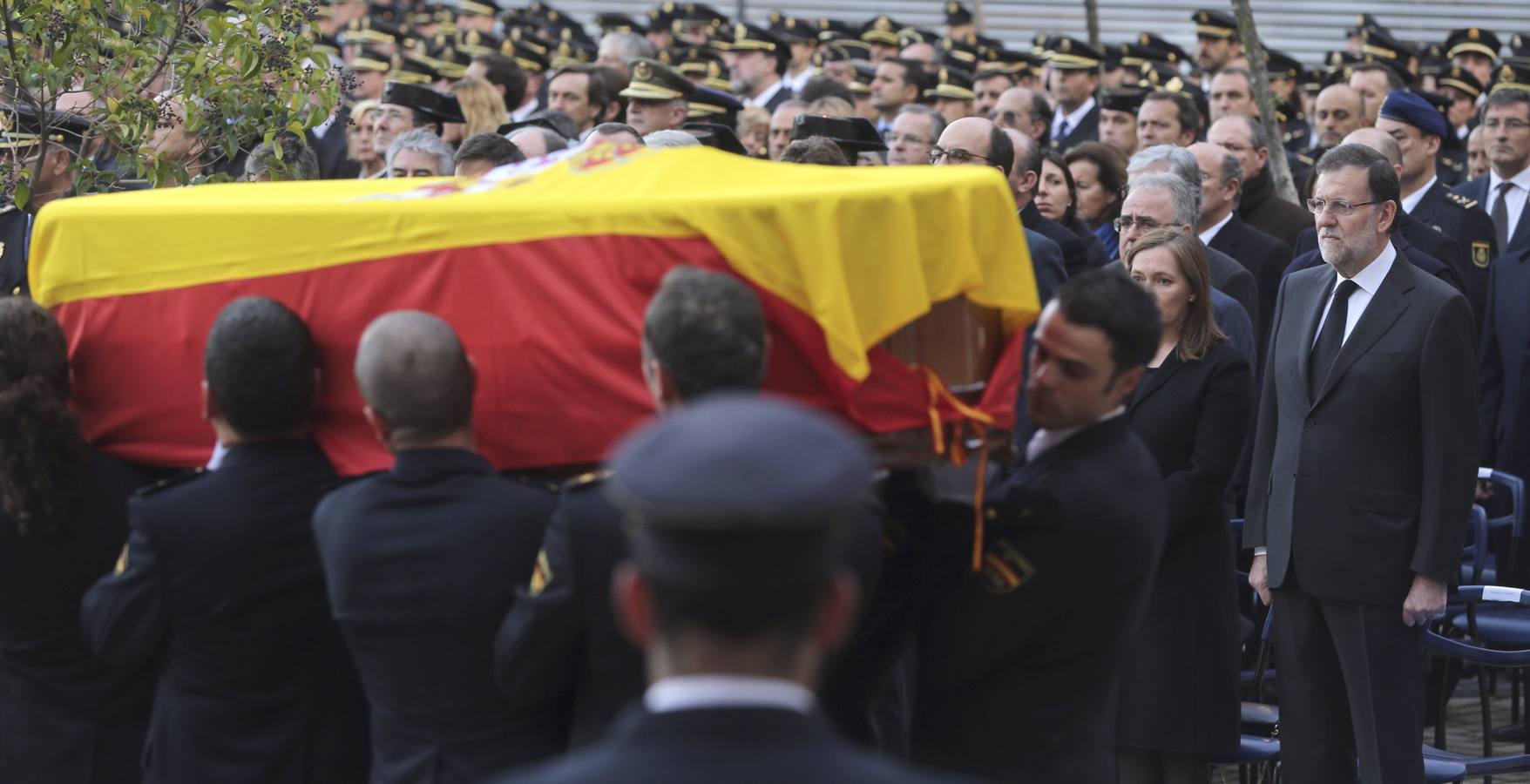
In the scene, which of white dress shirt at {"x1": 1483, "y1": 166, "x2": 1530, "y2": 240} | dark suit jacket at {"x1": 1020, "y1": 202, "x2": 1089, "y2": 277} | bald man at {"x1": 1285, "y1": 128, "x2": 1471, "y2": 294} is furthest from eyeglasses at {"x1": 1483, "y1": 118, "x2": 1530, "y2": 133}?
dark suit jacket at {"x1": 1020, "y1": 202, "x2": 1089, "y2": 277}

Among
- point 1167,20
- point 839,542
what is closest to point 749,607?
point 839,542

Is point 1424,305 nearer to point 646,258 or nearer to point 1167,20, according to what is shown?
point 646,258

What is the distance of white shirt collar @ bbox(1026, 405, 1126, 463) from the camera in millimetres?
3232

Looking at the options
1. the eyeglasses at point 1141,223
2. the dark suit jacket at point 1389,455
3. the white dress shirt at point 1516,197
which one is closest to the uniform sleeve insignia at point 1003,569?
the dark suit jacket at point 1389,455

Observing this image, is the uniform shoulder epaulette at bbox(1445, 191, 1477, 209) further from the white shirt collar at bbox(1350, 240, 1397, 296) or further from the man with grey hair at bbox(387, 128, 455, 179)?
the man with grey hair at bbox(387, 128, 455, 179)

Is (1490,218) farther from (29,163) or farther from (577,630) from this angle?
(577,630)

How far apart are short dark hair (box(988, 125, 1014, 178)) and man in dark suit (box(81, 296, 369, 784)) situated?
3314 mm

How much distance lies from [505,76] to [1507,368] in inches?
207

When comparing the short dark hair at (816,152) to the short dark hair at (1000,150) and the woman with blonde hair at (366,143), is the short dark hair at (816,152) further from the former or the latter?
the woman with blonde hair at (366,143)

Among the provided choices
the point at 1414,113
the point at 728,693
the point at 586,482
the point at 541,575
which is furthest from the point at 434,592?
the point at 1414,113

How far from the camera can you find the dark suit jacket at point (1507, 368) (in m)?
7.19

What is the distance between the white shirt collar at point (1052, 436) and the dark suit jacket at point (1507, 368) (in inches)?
175

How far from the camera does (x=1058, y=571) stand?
3.13 meters

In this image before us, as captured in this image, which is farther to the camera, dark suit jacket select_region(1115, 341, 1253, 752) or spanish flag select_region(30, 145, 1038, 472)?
dark suit jacket select_region(1115, 341, 1253, 752)
